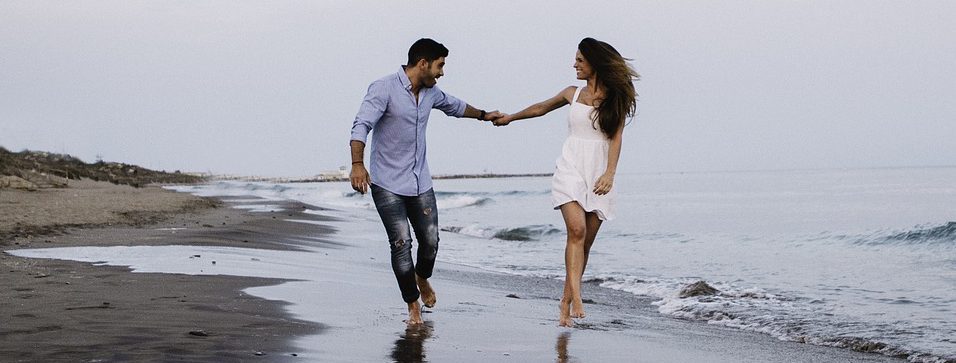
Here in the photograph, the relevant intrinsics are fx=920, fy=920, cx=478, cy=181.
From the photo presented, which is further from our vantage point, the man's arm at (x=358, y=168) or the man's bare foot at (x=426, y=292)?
the man's bare foot at (x=426, y=292)

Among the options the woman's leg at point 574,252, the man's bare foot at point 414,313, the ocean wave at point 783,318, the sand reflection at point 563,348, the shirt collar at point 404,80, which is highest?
the shirt collar at point 404,80

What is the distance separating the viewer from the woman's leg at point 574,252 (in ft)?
18.3

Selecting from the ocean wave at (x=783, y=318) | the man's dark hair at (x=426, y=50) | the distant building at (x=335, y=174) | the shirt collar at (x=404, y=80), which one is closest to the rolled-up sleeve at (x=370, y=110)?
the shirt collar at (x=404, y=80)

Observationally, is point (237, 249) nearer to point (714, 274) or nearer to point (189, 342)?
point (714, 274)

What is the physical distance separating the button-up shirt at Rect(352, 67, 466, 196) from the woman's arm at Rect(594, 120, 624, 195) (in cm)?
106

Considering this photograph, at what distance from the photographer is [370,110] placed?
5.38 meters

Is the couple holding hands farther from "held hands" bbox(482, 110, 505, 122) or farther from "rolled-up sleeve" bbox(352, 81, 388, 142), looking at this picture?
"held hands" bbox(482, 110, 505, 122)

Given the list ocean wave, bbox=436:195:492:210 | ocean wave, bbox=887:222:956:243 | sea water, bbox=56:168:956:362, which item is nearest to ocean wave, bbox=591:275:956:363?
sea water, bbox=56:168:956:362

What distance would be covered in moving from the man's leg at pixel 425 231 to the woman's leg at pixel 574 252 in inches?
32.1

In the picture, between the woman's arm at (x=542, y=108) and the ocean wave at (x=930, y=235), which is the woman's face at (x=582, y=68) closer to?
the woman's arm at (x=542, y=108)

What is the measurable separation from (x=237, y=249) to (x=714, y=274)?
6096mm

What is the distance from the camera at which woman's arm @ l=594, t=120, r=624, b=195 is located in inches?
215

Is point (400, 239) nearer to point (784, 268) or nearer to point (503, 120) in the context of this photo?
point (503, 120)

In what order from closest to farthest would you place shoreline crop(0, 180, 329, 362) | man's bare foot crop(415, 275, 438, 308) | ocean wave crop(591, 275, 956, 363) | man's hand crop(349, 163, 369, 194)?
shoreline crop(0, 180, 329, 362) → man's hand crop(349, 163, 369, 194) → man's bare foot crop(415, 275, 438, 308) → ocean wave crop(591, 275, 956, 363)
